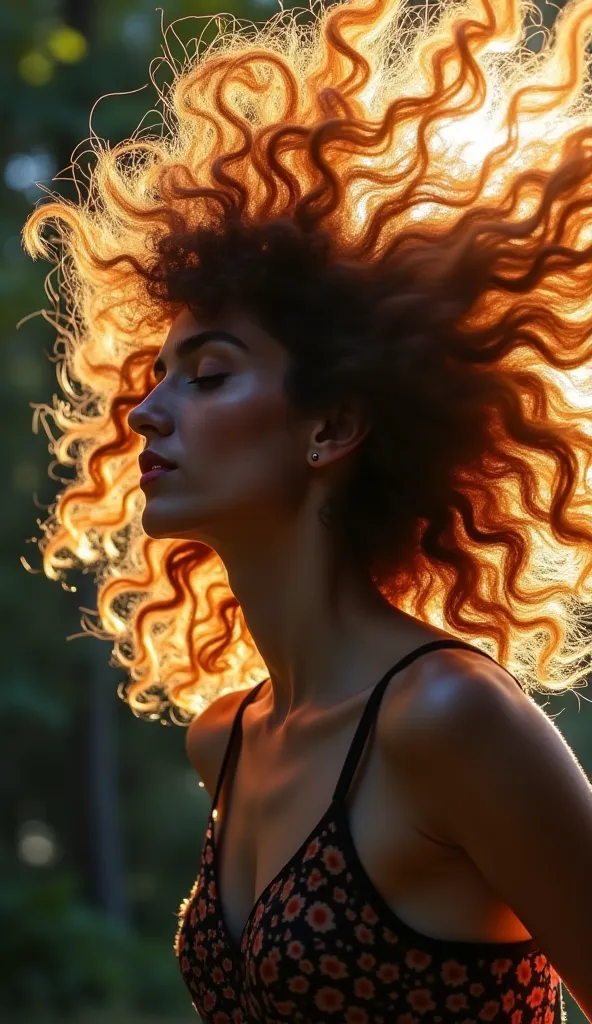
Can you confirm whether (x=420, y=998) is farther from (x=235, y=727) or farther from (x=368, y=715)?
(x=235, y=727)

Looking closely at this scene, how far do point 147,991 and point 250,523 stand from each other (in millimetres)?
5825

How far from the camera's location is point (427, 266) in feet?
6.22

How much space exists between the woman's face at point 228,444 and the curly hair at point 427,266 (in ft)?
0.12

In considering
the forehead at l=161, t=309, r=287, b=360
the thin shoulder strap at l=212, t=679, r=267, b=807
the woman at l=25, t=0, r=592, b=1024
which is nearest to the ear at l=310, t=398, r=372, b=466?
the woman at l=25, t=0, r=592, b=1024

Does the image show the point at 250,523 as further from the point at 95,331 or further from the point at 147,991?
the point at 147,991

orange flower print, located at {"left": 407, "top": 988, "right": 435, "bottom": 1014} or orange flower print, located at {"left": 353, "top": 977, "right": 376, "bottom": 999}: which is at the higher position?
orange flower print, located at {"left": 353, "top": 977, "right": 376, "bottom": 999}

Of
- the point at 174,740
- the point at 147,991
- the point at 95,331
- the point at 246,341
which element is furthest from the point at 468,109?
the point at 174,740

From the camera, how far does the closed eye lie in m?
1.94

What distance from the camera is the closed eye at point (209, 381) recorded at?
194 centimetres

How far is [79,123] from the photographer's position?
6.29 meters

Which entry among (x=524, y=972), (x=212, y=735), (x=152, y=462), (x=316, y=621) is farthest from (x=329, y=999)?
(x=152, y=462)

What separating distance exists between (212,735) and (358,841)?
591 mm

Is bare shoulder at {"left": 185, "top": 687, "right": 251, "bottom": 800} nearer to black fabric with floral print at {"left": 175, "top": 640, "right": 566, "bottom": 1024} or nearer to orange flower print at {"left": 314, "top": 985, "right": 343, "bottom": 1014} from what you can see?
black fabric with floral print at {"left": 175, "top": 640, "right": 566, "bottom": 1024}

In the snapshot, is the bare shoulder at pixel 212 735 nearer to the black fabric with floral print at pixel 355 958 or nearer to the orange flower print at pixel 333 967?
the black fabric with floral print at pixel 355 958
